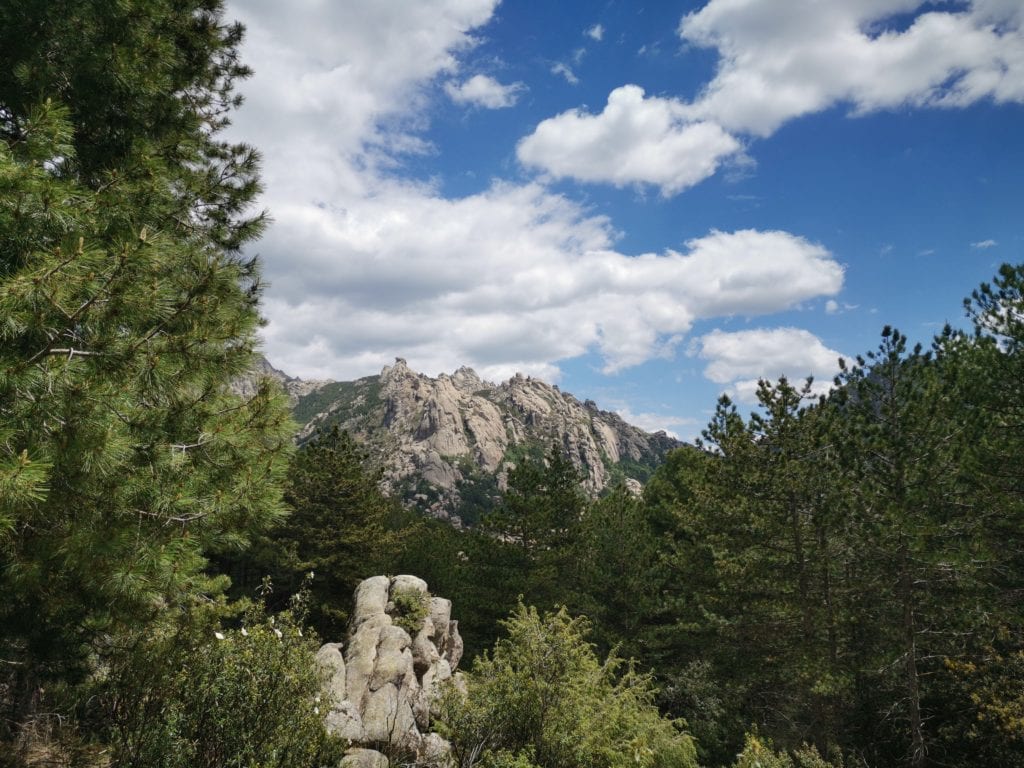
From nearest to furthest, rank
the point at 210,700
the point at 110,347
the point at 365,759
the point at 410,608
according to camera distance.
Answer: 1. the point at 110,347
2. the point at 210,700
3. the point at 365,759
4. the point at 410,608

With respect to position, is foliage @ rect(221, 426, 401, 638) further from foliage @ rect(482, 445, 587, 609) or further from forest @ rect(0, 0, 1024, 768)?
foliage @ rect(482, 445, 587, 609)

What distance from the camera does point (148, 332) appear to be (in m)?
4.25

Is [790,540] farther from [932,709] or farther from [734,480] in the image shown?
[932,709]

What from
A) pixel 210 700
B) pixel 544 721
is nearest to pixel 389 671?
pixel 544 721

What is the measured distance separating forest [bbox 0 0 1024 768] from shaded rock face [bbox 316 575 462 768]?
1886 millimetres

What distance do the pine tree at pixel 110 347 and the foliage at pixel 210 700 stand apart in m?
0.59

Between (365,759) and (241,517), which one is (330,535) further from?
(241,517)

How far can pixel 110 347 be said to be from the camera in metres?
3.81

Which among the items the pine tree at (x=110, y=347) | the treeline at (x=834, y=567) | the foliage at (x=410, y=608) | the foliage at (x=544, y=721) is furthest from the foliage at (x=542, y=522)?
the pine tree at (x=110, y=347)

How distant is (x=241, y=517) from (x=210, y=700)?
2854mm

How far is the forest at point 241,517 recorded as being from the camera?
12.4ft

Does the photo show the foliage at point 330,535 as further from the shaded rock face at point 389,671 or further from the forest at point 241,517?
the shaded rock face at point 389,671

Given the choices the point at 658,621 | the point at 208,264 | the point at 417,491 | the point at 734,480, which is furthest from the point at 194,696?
the point at 417,491

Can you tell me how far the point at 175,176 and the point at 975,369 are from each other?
1746 cm
